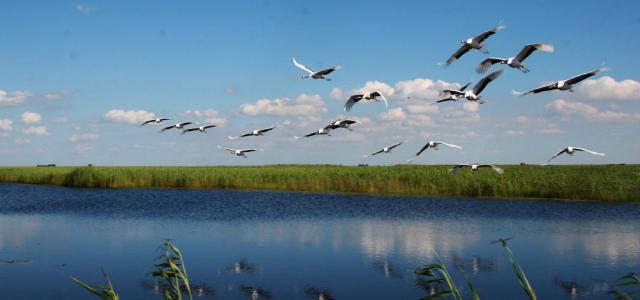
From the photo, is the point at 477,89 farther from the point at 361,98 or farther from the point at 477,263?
the point at 477,263

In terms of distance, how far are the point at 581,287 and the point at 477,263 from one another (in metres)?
3.14

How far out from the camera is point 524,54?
10.8 m

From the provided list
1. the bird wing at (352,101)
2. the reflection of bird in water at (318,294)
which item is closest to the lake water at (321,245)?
the reflection of bird in water at (318,294)

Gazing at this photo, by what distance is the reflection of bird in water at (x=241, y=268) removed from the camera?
14352 millimetres

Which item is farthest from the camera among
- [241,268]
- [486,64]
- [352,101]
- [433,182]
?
[433,182]

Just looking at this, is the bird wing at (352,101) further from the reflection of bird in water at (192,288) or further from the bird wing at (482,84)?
the reflection of bird in water at (192,288)

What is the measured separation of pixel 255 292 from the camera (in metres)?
12.2

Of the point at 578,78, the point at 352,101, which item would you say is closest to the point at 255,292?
the point at 352,101

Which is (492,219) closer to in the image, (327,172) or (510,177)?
(510,177)

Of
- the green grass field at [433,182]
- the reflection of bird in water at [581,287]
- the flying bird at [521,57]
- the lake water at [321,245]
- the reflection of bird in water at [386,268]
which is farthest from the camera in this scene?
the green grass field at [433,182]

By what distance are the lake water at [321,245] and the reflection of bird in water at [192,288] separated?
0.28 ft

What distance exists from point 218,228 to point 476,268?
10.6 m

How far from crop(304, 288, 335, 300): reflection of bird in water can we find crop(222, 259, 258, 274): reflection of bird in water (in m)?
2.23

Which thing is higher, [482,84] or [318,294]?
[482,84]
